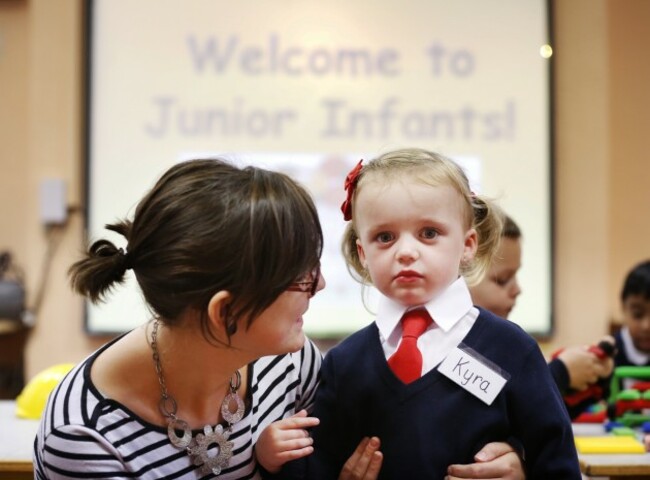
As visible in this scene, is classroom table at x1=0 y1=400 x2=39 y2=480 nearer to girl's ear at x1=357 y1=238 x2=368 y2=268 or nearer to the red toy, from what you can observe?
girl's ear at x1=357 y1=238 x2=368 y2=268

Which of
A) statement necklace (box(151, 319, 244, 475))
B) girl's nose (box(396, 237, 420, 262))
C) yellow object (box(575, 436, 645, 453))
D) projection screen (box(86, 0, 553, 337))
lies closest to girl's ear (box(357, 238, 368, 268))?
girl's nose (box(396, 237, 420, 262))

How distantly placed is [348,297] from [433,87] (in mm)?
1245

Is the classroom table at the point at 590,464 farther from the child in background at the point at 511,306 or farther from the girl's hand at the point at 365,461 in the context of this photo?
the girl's hand at the point at 365,461

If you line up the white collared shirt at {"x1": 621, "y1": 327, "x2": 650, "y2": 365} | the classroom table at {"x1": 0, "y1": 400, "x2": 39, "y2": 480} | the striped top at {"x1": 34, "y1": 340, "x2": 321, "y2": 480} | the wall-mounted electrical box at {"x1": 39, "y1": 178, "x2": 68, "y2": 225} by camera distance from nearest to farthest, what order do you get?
the striped top at {"x1": 34, "y1": 340, "x2": 321, "y2": 480} → the classroom table at {"x1": 0, "y1": 400, "x2": 39, "y2": 480} → the white collared shirt at {"x1": 621, "y1": 327, "x2": 650, "y2": 365} → the wall-mounted electrical box at {"x1": 39, "y1": 178, "x2": 68, "y2": 225}

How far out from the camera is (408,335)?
1341mm

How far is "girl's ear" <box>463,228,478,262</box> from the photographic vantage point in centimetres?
141

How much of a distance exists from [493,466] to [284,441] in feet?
1.14

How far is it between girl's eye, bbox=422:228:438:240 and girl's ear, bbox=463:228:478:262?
100mm

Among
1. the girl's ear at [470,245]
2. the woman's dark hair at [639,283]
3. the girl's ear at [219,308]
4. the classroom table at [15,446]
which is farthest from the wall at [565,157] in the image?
the girl's ear at [219,308]

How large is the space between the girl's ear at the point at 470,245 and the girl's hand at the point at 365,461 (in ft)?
1.23

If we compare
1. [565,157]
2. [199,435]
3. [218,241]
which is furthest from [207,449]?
[565,157]

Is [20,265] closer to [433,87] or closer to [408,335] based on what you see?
[433,87]

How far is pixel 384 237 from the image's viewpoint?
1.35 meters

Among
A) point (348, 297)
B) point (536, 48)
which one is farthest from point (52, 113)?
point (536, 48)
